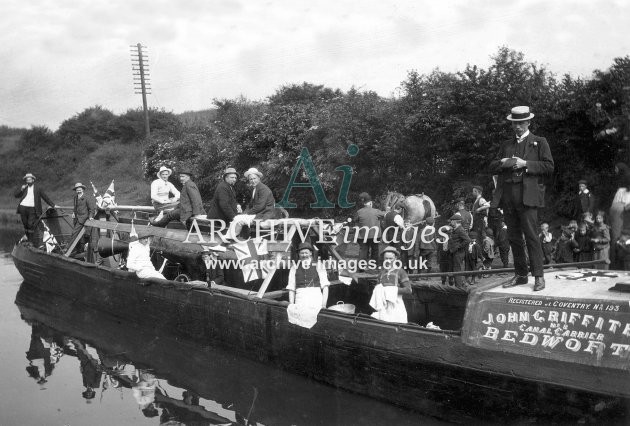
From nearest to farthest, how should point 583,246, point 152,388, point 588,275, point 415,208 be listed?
point 588,275
point 152,388
point 583,246
point 415,208

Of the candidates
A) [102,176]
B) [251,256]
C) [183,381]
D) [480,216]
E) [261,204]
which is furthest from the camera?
[102,176]

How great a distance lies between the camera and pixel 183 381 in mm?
7516

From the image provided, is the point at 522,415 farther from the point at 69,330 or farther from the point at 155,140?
the point at 155,140

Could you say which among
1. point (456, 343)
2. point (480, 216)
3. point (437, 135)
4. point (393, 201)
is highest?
point (437, 135)

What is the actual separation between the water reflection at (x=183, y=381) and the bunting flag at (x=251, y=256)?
1066 mm

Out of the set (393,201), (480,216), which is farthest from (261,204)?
(480,216)

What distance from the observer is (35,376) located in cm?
785

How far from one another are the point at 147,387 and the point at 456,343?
3.78m

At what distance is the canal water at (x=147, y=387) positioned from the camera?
637cm

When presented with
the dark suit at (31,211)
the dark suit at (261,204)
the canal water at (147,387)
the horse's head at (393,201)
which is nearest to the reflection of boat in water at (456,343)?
the canal water at (147,387)

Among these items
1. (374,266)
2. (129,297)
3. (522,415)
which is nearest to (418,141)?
(374,266)

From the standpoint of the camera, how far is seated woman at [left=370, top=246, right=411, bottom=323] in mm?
6906

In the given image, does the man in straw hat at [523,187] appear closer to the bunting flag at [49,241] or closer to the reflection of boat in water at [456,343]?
the reflection of boat in water at [456,343]

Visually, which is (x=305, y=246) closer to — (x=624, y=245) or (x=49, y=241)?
(x=624, y=245)
